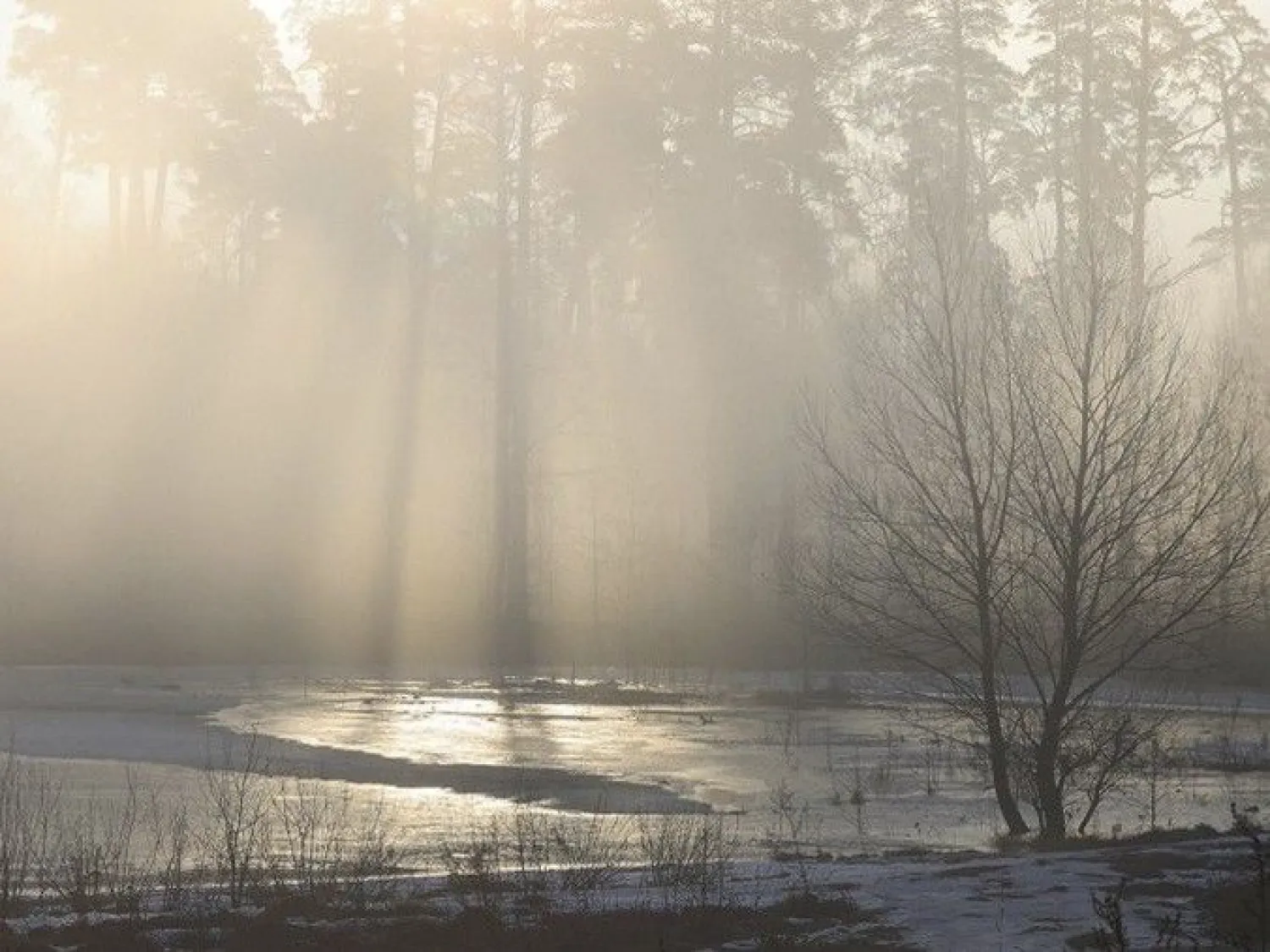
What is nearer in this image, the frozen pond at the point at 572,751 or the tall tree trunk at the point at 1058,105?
the frozen pond at the point at 572,751

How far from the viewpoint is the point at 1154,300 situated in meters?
17.0

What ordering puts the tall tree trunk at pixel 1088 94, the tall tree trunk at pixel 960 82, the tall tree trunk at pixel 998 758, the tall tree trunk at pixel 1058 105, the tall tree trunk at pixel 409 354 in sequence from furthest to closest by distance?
the tall tree trunk at pixel 960 82 < the tall tree trunk at pixel 1058 105 < the tall tree trunk at pixel 1088 94 < the tall tree trunk at pixel 409 354 < the tall tree trunk at pixel 998 758

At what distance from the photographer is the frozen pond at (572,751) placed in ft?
57.7

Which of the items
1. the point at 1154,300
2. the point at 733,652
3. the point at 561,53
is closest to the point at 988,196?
the point at 561,53

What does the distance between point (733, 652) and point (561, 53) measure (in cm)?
1476

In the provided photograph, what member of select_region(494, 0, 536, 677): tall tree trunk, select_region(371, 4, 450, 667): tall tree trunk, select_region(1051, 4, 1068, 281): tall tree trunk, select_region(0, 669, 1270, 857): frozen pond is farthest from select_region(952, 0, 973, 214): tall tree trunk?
select_region(0, 669, 1270, 857): frozen pond

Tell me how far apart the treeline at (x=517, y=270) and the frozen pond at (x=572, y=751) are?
27.0ft

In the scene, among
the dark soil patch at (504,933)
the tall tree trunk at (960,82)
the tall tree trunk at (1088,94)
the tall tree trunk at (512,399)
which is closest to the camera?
the dark soil patch at (504,933)

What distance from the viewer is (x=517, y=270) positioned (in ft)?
144

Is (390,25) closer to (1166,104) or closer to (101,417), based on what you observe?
(101,417)

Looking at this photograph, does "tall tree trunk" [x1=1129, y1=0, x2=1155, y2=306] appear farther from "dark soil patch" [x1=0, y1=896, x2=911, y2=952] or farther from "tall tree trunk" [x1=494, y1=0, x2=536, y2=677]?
"dark soil patch" [x1=0, y1=896, x2=911, y2=952]

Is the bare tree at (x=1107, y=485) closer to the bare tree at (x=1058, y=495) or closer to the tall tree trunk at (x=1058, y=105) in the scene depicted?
the bare tree at (x=1058, y=495)

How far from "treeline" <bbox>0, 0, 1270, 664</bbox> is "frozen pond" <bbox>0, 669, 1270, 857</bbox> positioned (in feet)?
27.0

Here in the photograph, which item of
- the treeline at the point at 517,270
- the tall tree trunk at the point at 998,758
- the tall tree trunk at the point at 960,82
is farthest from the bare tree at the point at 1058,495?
the tall tree trunk at the point at 960,82
